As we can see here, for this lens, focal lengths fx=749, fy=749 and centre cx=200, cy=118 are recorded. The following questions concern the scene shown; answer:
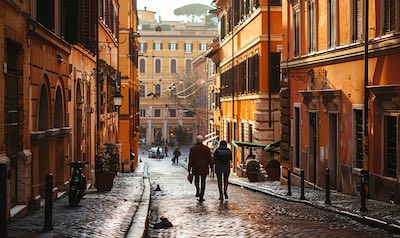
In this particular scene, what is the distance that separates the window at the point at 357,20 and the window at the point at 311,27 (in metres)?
4.32

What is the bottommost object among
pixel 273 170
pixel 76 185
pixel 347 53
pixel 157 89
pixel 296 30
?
pixel 273 170

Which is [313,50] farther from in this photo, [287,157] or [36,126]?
[36,126]

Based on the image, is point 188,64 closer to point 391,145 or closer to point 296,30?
point 296,30

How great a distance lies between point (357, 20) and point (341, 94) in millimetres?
2324

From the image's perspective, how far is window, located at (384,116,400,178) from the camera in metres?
17.2

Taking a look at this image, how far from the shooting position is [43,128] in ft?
54.3

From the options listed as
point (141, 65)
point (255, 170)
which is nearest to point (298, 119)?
point (255, 170)

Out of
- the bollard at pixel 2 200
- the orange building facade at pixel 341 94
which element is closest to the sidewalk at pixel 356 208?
the orange building facade at pixel 341 94

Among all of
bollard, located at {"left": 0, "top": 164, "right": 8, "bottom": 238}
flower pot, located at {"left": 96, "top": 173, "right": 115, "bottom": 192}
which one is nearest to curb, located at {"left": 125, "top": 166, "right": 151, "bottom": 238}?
bollard, located at {"left": 0, "top": 164, "right": 8, "bottom": 238}

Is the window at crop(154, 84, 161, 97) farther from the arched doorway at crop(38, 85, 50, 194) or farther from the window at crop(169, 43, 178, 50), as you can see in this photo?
the arched doorway at crop(38, 85, 50, 194)

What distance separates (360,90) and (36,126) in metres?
8.81

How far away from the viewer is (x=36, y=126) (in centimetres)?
1509

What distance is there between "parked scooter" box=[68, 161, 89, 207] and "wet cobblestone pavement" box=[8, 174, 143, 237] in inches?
7.0

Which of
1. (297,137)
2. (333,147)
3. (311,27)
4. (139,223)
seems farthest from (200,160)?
(297,137)
